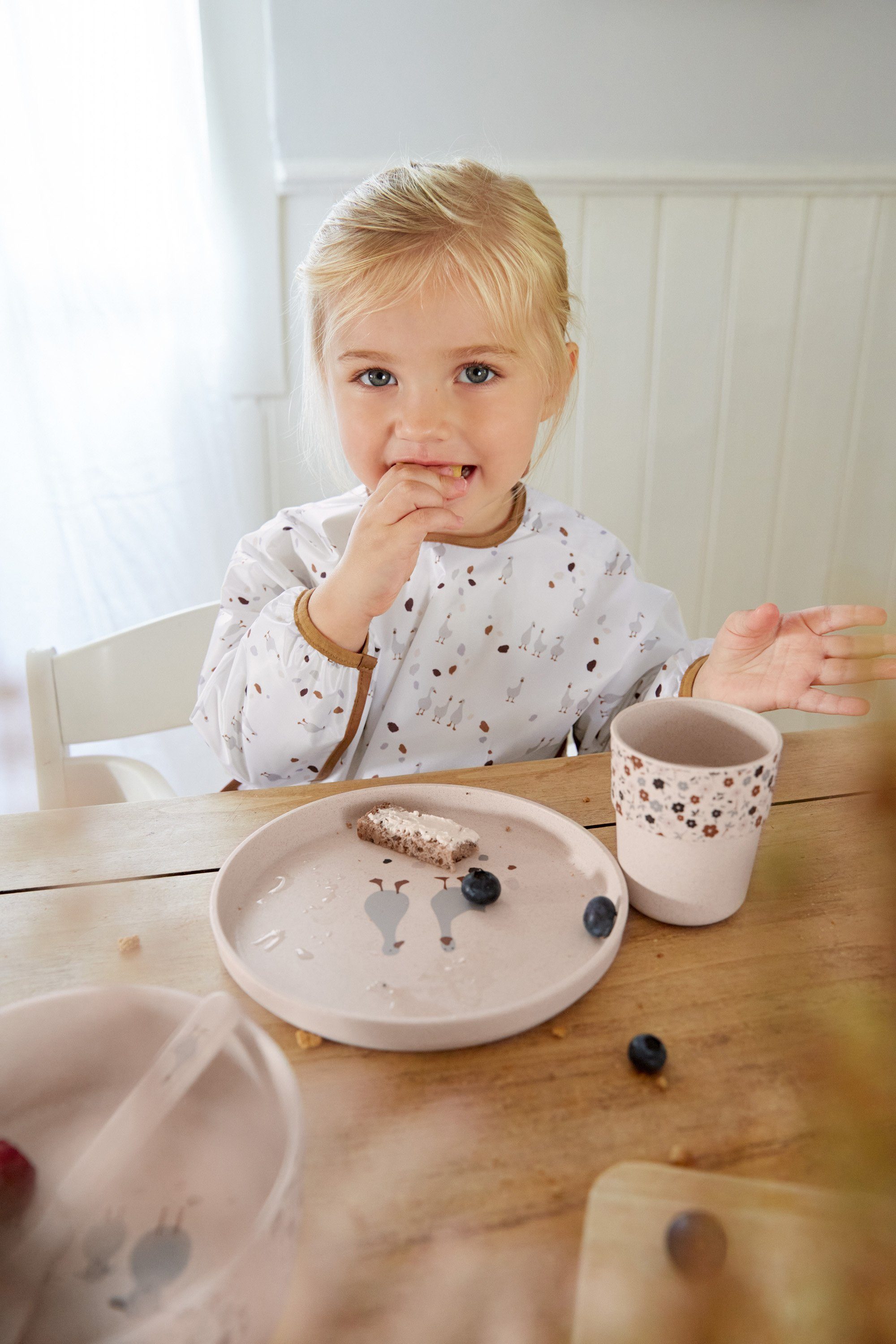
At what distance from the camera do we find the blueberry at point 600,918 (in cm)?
48

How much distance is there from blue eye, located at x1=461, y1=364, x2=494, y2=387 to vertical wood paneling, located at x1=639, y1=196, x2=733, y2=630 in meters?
0.88

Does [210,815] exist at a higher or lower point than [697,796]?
lower

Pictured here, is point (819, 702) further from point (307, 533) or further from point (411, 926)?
point (307, 533)

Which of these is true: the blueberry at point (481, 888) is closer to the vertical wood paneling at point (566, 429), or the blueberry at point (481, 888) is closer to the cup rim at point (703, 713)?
the cup rim at point (703, 713)

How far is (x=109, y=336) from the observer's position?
1455mm

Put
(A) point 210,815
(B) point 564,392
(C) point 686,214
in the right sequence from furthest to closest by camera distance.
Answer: (C) point 686,214 < (B) point 564,392 < (A) point 210,815

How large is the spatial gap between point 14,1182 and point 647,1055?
0.27 meters

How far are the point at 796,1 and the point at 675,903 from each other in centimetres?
155

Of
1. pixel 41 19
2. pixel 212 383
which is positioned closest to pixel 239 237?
pixel 212 383

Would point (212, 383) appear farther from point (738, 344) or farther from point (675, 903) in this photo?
point (675, 903)

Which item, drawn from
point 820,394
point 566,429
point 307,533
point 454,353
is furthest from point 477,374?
point 820,394

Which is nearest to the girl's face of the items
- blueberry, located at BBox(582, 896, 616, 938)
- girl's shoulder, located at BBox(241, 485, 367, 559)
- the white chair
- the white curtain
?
girl's shoulder, located at BBox(241, 485, 367, 559)

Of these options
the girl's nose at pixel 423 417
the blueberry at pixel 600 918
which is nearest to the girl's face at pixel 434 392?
the girl's nose at pixel 423 417

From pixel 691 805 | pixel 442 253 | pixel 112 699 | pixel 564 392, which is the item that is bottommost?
pixel 112 699
